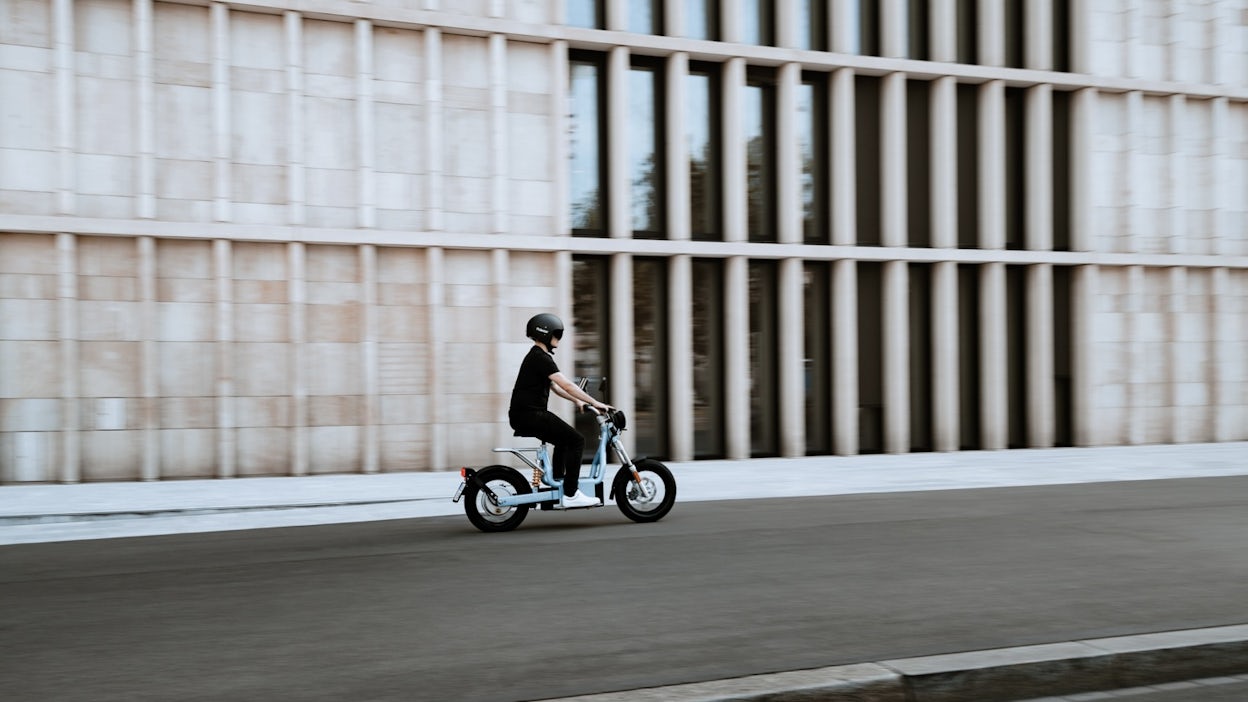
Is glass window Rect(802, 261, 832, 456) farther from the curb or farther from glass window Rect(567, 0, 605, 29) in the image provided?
the curb

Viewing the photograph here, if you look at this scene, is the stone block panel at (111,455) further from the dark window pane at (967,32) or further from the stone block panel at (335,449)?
the dark window pane at (967,32)

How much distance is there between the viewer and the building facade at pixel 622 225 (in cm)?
1547

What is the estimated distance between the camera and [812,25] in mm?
20062

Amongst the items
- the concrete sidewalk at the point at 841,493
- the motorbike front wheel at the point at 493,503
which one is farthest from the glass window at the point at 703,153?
the motorbike front wheel at the point at 493,503

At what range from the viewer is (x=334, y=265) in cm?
1664

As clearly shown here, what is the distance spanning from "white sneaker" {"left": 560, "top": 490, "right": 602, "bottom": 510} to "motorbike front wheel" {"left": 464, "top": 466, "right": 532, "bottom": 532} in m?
0.33

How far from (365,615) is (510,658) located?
4.60 ft

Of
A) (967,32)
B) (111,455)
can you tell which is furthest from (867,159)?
(111,455)

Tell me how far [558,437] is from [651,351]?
9.17 meters

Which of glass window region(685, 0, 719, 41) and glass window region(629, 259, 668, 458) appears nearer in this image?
glass window region(629, 259, 668, 458)

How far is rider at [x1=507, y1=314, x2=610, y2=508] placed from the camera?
988 cm

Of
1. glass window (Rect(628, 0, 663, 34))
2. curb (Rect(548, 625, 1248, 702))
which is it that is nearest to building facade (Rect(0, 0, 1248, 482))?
glass window (Rect(628, 0, 663, 34))

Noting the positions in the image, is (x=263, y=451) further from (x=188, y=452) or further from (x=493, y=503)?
(x=493, y=503)

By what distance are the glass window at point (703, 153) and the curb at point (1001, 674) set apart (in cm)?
1436
